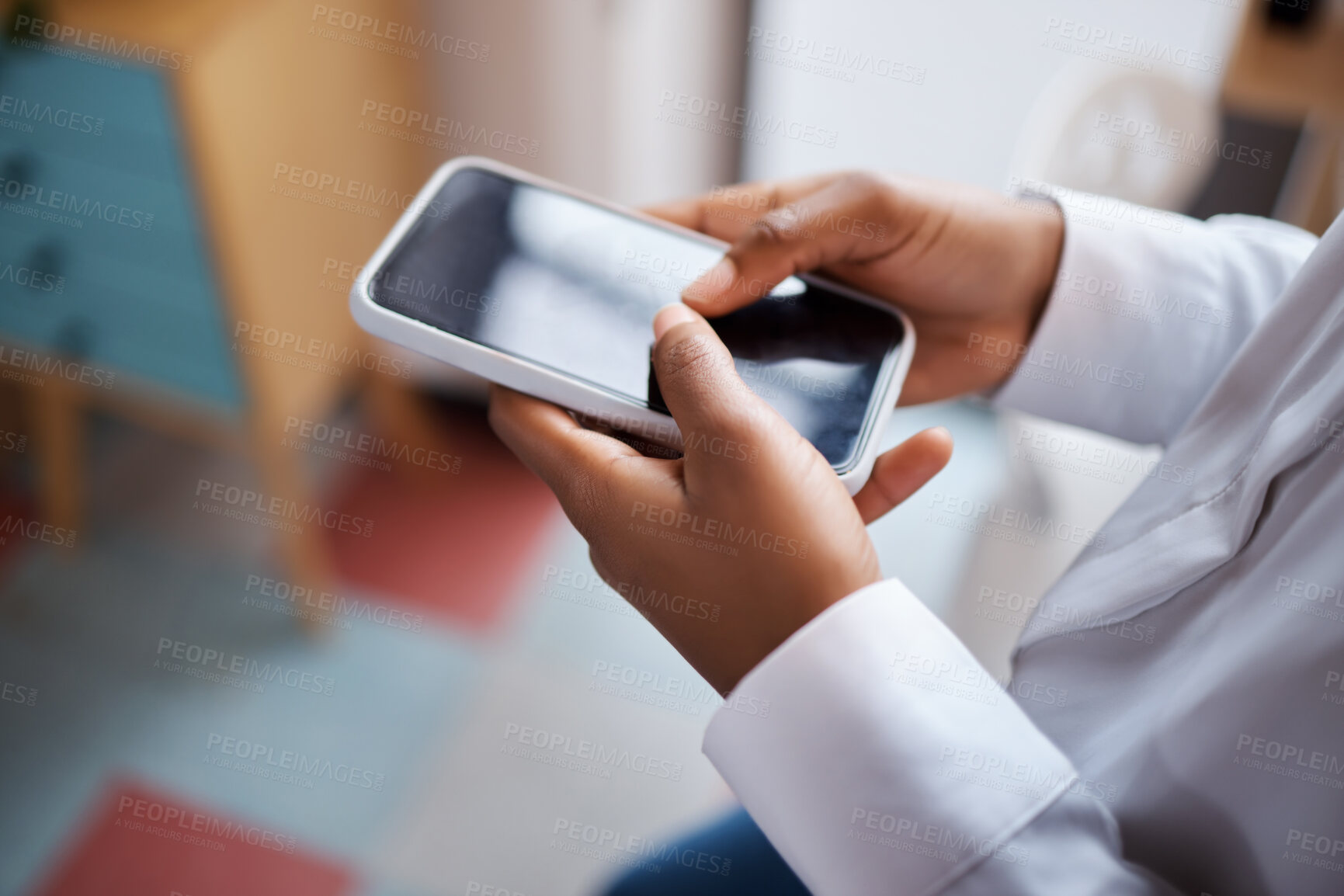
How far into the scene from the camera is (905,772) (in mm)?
440

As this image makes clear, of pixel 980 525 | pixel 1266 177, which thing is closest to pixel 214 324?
pixel 980 525

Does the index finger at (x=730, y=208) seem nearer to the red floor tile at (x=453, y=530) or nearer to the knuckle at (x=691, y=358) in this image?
the knuckle at (x=691, y=358)

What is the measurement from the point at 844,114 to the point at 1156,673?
3.95 ft

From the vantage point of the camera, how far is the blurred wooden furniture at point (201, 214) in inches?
37.6

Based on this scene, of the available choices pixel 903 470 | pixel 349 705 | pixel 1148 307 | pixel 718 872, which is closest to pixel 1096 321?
pixel 1148 307

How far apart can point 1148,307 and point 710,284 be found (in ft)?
1.00

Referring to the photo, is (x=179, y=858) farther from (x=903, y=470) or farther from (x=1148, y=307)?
(x=1148, y=307)

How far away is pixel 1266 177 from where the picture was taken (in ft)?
4.73

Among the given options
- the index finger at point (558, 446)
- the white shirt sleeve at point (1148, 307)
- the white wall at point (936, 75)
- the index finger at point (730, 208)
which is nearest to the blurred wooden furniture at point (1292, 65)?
the white wall at point (936, 75)

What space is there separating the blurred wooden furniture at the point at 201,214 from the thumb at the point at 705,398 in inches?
25.2

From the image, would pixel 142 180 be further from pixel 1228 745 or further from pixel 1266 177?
pixel 1266 177

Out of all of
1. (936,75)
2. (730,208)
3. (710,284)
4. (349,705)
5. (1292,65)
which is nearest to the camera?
(710,284)

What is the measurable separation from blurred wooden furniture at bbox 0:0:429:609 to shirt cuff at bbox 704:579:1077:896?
2.70ft

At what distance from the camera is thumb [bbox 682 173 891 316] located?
0.66m
